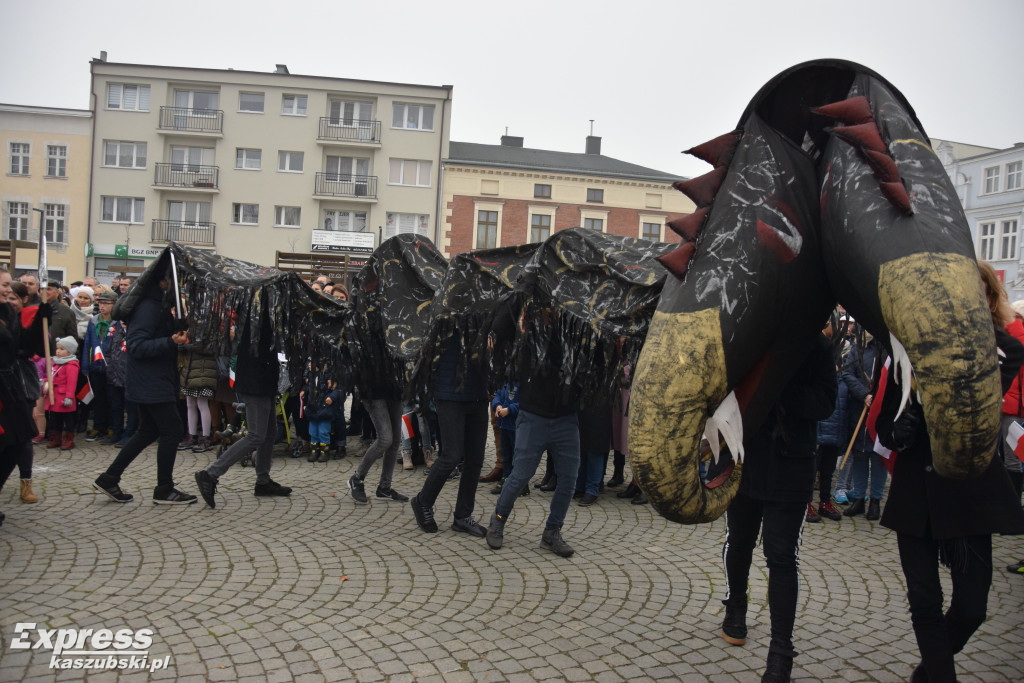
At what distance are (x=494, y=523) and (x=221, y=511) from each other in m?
2.64

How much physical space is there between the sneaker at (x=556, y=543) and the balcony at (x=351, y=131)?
35.3 meters

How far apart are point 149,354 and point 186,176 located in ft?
116

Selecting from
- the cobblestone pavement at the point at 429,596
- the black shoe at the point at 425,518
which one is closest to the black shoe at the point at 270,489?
the cobblestone pavement at the point at 429,596

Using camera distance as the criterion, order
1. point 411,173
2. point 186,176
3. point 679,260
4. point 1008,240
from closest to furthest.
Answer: point 679,260, point 1008,240, point 186,176, point 411,173

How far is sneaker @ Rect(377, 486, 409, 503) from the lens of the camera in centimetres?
676

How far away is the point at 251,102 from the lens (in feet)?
124

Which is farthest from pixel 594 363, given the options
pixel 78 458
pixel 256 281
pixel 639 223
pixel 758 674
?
pixel 639 223

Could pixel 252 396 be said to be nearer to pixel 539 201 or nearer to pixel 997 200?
pixel 539 201

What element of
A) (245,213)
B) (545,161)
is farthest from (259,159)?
(545,161)

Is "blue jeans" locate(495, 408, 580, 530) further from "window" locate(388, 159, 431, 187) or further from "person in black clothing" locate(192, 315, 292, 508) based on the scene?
"window" locate(388, 159, 431, 187)

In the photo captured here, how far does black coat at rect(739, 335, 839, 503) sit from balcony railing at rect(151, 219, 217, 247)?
37.9 metres

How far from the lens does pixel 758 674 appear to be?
138 inches

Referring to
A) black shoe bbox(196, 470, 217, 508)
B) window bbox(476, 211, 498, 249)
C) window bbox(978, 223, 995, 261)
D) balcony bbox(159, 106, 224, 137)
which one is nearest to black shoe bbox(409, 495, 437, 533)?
black shoe bbox(196, 470, 217, 508)

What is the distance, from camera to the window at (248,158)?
37594mm
